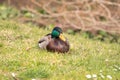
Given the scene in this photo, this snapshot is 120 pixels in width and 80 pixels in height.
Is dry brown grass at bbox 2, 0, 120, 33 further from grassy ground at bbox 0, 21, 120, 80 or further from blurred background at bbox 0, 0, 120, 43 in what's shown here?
grassy ground at bbox 0, 21, 120, 80

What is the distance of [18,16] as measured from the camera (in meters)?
12.9

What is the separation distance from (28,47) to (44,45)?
31cm

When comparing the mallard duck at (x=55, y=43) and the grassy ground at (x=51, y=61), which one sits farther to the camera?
the mallard duck at (x=55, y=43)

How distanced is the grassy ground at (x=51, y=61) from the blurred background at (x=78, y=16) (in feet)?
12.3

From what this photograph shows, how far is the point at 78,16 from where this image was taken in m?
12.3

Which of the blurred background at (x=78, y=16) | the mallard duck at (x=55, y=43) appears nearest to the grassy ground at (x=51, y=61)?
the mallard duck at (x=55, y=43)

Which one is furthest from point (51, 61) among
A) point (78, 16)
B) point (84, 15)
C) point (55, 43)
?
point (84, 15)

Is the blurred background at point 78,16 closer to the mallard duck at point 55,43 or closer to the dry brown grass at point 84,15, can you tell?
the dry brown grass at point 84,15

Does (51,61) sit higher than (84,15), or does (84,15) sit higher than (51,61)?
(51,61)

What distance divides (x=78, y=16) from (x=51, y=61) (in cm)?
620

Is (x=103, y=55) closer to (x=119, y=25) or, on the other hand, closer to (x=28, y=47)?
(x=28, y=47)

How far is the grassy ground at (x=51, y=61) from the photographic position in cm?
561

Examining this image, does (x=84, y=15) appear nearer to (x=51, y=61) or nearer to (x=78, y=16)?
(x=78, y=16)

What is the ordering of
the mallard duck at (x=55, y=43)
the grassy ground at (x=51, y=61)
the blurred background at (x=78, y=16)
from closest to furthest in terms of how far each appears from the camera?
the grassy ground at (x=51, y=61) → the mallard duck at (x=55, y=43) → the blurred background at (x=78, y=16)
